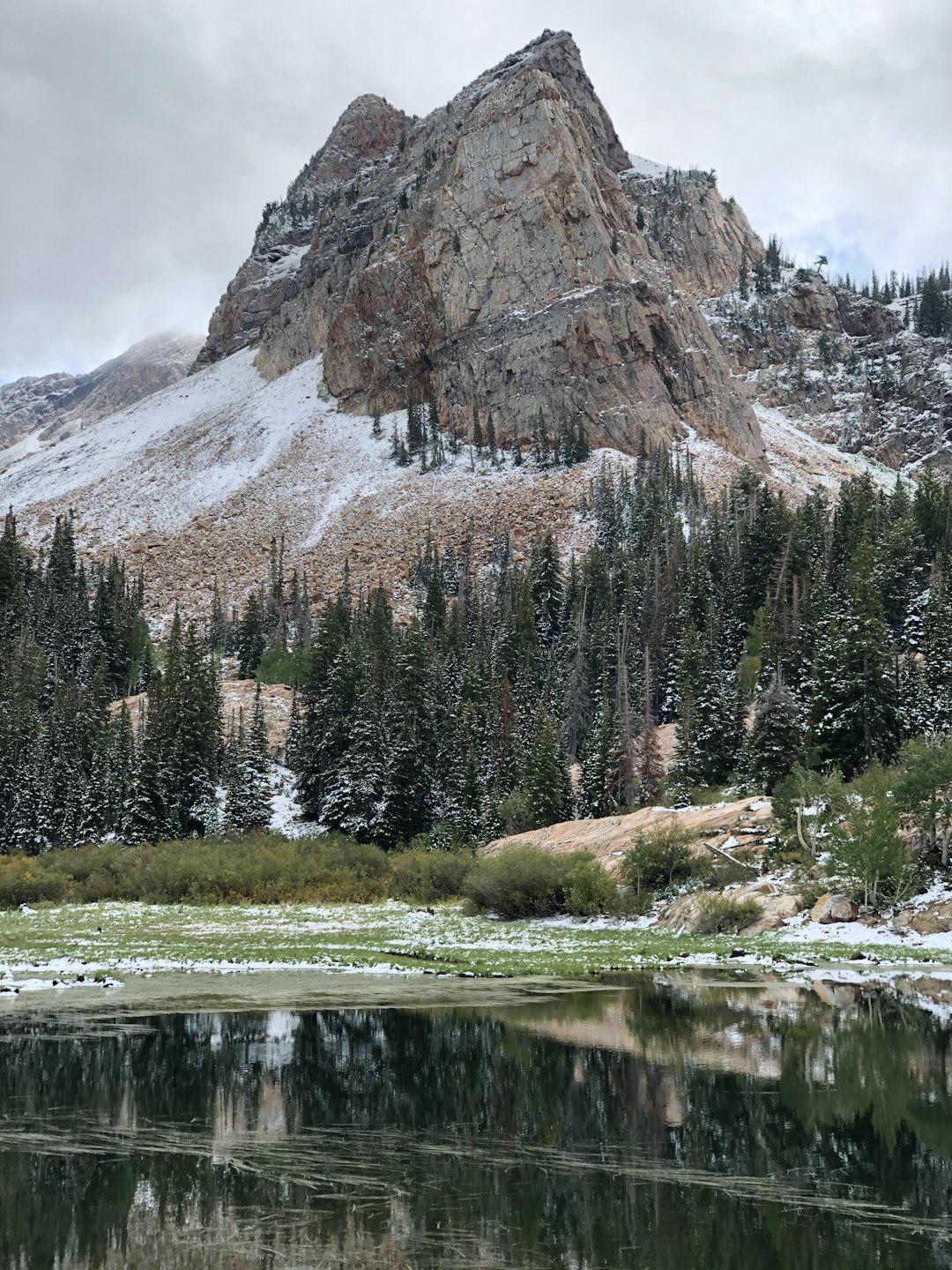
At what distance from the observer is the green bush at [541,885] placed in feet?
132

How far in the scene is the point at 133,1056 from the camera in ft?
56.4

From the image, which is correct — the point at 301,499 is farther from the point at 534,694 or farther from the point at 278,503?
the point at 534,694

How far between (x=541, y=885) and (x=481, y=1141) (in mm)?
29902

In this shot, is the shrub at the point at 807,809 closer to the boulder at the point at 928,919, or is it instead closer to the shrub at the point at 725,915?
the shrub at the point at 725,915

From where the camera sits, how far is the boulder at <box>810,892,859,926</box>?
33031mm

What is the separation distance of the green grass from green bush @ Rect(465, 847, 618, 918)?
43.2 inches

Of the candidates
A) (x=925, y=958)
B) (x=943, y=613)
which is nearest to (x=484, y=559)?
(x=943, y=613)

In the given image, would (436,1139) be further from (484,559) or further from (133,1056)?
(484,559)

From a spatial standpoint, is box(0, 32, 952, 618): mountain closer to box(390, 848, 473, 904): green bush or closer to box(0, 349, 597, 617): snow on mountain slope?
box(0, 349, 597, 617): snow on mountain slope

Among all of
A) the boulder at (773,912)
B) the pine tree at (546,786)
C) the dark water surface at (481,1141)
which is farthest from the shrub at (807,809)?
the pine tree at (546,786)

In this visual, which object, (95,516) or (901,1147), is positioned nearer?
(901,1147)

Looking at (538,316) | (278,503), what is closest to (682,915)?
(278,503)

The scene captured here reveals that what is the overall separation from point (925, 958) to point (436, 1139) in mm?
20245

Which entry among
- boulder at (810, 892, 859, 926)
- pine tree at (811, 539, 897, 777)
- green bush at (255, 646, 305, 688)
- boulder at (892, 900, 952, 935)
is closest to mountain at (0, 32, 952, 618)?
green bush at (255, 646, 305, 688)
